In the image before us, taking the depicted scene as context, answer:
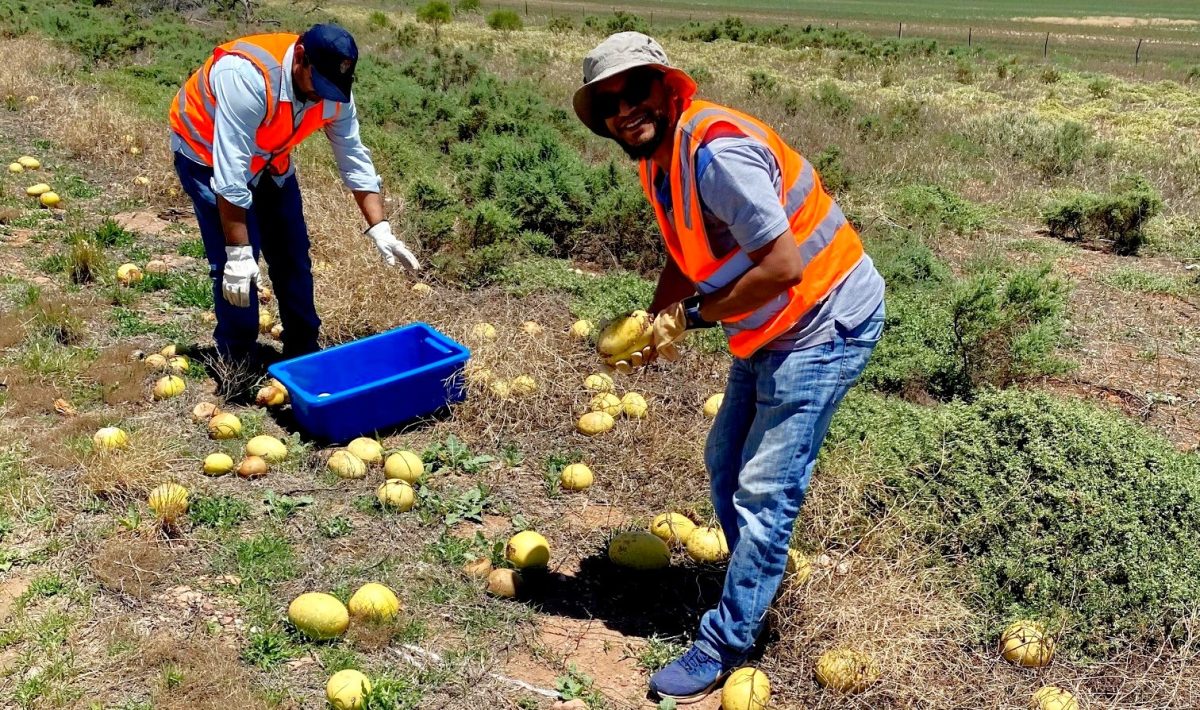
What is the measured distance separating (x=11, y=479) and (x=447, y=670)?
2.16 meters

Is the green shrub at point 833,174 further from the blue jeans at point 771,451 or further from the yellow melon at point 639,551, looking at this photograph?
the blue jeans at point 771,451

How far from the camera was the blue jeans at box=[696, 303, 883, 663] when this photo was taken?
2.61 metres

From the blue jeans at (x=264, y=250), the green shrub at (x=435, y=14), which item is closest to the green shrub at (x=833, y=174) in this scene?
the blue jeans at (x=264, y=250)

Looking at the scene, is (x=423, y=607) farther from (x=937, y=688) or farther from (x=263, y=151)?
(x=263, y=151)

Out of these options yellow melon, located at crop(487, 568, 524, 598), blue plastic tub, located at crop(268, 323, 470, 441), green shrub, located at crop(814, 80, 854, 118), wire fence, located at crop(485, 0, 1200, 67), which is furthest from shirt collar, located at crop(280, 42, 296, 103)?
wire fence, located at crop(485, 0, 1200, 67)

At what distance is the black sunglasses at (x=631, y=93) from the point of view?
7.99 ft

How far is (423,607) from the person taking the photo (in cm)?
330

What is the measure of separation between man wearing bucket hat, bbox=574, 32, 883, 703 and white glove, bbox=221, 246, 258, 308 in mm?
2277

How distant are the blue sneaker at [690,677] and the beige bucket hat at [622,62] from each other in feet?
5.68

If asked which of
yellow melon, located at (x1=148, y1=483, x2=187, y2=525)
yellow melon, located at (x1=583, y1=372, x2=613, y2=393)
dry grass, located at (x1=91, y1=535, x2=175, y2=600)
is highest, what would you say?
yellow melon, located at (x1=148, y1=483, x2=187, y2=525)

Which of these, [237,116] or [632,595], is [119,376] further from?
[632,595]

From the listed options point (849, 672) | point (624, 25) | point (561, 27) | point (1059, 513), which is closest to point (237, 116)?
point (849, 672)

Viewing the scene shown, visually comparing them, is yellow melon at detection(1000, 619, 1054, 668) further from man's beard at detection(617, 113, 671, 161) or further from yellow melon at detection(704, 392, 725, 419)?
man's beard at detection(617, 113, 671, 161)

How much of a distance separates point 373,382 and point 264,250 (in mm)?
1024
